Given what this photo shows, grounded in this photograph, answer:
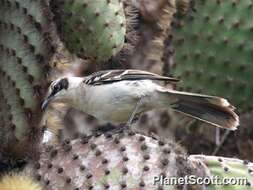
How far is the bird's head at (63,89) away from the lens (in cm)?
292

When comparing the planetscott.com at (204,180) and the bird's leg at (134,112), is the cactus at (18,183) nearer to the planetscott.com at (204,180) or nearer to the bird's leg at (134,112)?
the planetscott.com at (204,180)

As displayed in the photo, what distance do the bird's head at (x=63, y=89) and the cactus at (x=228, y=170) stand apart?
61 cm

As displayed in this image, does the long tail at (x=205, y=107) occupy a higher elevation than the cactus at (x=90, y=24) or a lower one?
lower

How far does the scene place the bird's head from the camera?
2.92m

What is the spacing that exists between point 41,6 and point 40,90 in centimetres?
29

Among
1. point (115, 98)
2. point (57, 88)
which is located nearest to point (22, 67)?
point (57, 88)

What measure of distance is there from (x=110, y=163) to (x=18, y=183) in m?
0.29

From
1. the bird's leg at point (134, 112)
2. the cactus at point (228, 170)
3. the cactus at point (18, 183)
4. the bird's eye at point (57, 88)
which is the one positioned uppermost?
the cactus at point (18, 183)

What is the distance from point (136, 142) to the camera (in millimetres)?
2482

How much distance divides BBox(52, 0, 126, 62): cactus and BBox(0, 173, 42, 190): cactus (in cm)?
77

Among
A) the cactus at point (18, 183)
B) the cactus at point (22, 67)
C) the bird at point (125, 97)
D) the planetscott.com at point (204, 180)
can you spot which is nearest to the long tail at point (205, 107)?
the bird at point (125, 97)

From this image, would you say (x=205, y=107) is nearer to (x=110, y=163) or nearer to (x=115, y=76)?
(x=115, y=76)

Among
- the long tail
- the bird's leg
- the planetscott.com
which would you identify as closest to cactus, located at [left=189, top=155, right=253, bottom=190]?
the planetscott.com

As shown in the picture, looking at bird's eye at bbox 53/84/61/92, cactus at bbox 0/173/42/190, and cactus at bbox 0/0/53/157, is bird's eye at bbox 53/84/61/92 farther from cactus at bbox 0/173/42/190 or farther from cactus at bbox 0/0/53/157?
cactus at bbox 0/173/42/190
